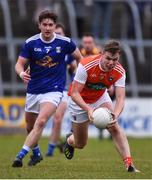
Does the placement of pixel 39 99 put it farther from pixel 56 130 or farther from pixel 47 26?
pixel 56 130

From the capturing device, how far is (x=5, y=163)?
542 inches

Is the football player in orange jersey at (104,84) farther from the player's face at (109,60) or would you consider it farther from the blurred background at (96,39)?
the blurred background at (96,39)

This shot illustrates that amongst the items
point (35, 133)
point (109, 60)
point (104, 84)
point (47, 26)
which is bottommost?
point (35, 133)

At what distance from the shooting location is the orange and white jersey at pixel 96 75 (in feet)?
39.8

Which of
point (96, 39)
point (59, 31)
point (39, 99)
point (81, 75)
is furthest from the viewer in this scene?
point (96, 39)

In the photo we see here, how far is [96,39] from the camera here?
29844mm


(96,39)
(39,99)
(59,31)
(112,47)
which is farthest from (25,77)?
(96,39)

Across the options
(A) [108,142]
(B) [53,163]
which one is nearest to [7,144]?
(A) [108,142]

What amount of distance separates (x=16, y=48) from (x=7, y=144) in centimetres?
705

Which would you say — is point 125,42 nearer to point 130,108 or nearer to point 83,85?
point 130,108

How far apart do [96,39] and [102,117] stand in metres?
18.2

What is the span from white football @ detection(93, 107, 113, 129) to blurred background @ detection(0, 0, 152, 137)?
13.8 meters

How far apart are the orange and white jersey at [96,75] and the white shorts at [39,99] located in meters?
0.93

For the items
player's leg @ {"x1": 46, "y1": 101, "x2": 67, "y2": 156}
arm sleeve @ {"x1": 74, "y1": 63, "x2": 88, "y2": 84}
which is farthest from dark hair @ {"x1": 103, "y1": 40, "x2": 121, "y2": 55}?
player's leg @ {"x1": 46, "y1": 101, "x2": 67, "y2": 156}
